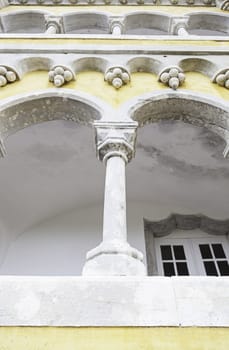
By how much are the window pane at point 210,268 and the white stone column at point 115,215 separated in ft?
8.37

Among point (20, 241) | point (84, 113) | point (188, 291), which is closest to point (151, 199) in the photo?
point (20, 241)

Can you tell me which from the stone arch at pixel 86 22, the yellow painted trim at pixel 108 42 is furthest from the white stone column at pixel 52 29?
the yellow painted trim at pixel 108 42

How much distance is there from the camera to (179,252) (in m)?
5.36

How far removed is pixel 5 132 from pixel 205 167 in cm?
312

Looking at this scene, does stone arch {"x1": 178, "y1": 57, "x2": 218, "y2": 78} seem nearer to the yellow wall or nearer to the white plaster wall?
the yellow wall

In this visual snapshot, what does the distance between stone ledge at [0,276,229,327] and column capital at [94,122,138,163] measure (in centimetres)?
129

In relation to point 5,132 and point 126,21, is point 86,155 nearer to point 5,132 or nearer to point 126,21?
point 5,132

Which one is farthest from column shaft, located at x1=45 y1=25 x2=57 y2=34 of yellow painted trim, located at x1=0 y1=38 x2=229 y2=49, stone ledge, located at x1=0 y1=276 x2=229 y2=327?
stone ledge, located at x1=0 y1=276 x2=229 y2=327

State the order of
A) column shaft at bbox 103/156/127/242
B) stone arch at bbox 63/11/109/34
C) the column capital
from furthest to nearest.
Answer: stone arch at bbox 63/11/109/34 → the column capital → column shaft at bbox 103/156/127/242

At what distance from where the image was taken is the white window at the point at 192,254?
5.07 meters

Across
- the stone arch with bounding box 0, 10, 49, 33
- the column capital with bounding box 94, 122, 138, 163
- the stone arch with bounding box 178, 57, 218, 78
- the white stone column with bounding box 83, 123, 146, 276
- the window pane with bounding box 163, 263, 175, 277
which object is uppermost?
the stone arch with bounding box 0, 10, 49, 33

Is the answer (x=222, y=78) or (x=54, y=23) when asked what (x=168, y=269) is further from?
(x=54, y=23)

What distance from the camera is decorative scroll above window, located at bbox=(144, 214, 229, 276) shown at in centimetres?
508
